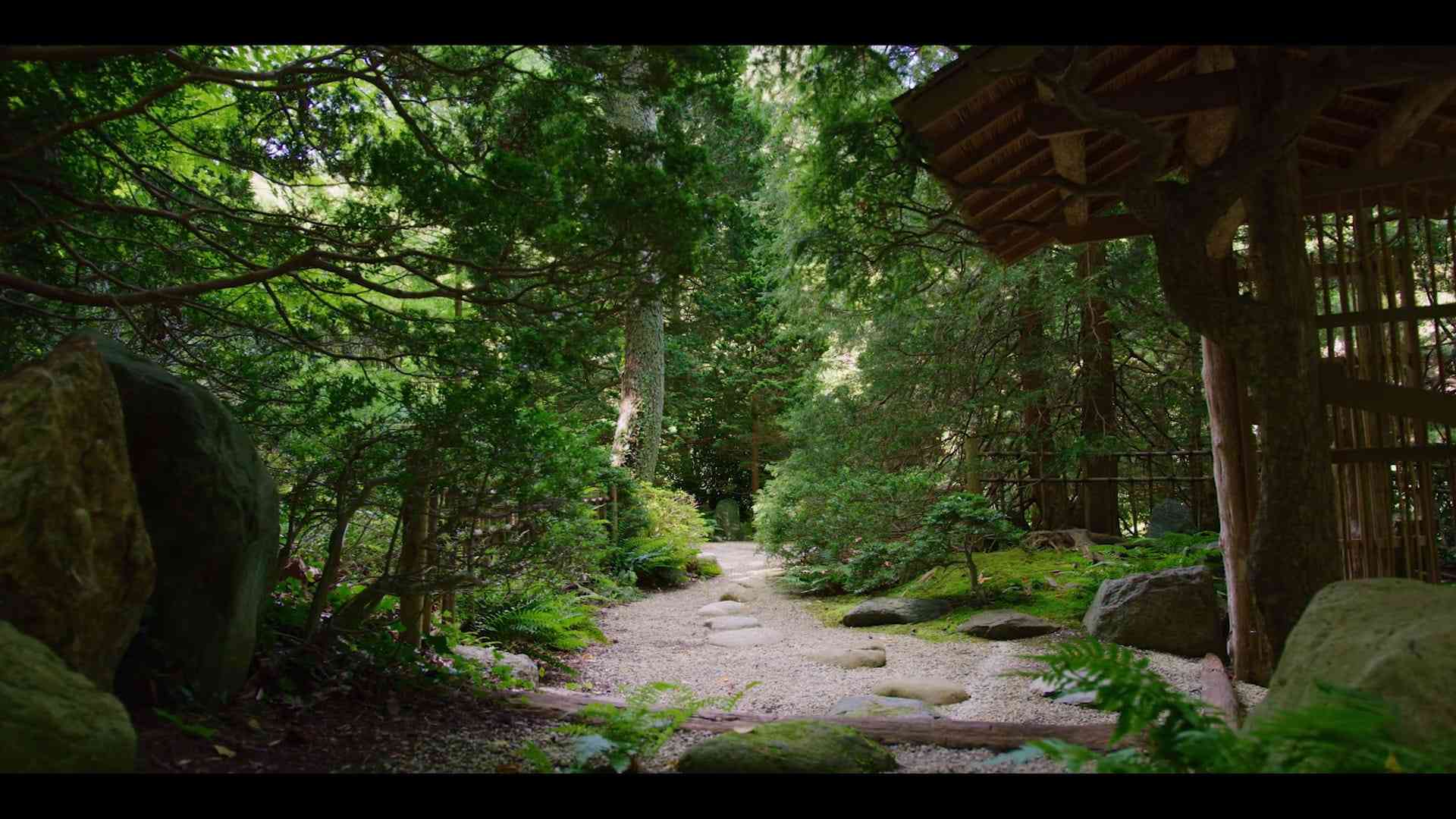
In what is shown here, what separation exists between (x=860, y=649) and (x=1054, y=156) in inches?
163

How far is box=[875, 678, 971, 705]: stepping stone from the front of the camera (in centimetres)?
523

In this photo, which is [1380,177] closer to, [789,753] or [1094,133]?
[1094,133]

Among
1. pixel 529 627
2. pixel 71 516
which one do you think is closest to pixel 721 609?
pixel 529 627

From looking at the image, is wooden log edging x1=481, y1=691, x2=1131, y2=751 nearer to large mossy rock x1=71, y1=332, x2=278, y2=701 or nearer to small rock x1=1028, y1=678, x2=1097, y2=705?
small rock x1=1028, y1=678, x2=1097, y2=705

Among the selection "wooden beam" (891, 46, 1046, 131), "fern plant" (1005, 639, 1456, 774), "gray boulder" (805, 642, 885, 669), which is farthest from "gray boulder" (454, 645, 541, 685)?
"wooden beam" (891, 46, 1046, 131)

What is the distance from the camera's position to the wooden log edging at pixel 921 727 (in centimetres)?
392

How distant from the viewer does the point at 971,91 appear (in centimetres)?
411

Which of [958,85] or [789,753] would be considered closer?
[789,753]

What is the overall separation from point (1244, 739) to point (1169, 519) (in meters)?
8.45

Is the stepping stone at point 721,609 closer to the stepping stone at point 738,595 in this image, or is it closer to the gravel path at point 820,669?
the gravel path at point 820,669

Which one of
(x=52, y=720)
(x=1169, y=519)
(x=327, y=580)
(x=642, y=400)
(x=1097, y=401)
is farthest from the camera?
(x=642, y=400)

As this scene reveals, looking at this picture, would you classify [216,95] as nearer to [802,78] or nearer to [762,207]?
[802,78]

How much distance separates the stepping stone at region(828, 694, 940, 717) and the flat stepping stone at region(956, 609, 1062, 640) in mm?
2358

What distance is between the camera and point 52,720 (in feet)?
7.37
